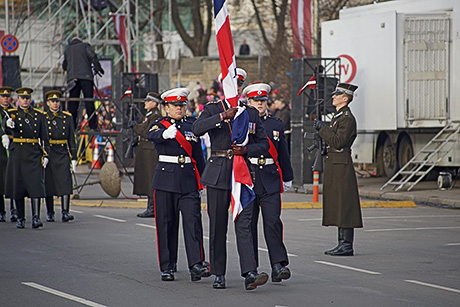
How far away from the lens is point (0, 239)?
44.9ft

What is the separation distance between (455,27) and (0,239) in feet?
42.0

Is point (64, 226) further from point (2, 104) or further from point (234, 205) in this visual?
point (234, 205)

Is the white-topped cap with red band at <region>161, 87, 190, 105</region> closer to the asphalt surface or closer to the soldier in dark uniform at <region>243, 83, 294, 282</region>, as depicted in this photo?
the soldier in dark uniform at <region>243, 83, 294, 282</region>

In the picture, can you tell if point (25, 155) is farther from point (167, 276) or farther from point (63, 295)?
point (63, 295)

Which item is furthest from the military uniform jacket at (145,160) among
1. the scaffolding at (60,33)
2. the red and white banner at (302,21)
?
the scaffolding at (60,33)

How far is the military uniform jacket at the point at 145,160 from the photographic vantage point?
54.6ft

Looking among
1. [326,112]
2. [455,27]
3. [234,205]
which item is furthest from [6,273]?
[455,27]

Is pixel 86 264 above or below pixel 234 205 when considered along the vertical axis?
below

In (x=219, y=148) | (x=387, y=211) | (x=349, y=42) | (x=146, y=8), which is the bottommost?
(x=387, y=211)

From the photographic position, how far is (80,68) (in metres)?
21.9

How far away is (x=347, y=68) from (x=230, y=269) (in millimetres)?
14388

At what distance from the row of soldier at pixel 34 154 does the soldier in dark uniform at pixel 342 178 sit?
4968mm

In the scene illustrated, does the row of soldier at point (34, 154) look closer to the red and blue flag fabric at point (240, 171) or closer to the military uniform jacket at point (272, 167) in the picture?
the military uniform jacket at point (272, 167)

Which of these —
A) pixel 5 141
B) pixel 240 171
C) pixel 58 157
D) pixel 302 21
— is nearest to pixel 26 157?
pixel 5 141
